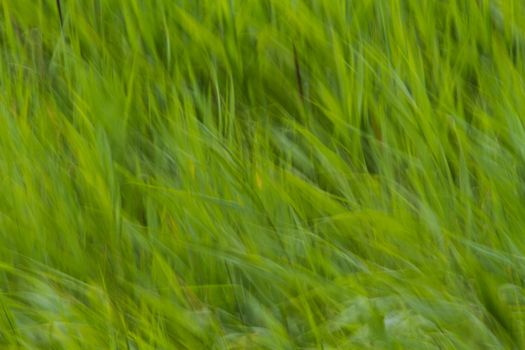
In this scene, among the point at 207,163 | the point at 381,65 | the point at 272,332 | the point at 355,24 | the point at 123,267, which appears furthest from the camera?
the point at 355,24

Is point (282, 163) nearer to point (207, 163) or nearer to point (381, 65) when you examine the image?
point (207, 163)

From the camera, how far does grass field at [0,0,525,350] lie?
146cm

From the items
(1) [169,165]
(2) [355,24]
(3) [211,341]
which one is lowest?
(3) [211,341]

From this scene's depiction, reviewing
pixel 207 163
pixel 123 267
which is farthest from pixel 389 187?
pixel 123 267

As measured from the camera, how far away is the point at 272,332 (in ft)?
4.71

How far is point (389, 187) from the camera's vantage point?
1.63 meters

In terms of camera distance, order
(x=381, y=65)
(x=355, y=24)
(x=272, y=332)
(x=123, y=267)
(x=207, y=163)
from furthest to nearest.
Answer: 1. (x=355, y=24)
2. (x=381, y=65)
3. (x=207, y=163)
4. (x=123, y=267)
5. (x=272, y=332)

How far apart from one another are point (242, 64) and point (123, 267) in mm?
533

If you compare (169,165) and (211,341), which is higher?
(169,165)

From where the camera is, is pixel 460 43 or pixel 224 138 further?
pixel 460 43

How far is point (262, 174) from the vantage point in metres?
1.64

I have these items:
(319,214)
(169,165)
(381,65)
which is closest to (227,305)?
(319,214)

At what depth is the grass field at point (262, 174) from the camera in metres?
1.46

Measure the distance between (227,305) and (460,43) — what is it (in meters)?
0.68
